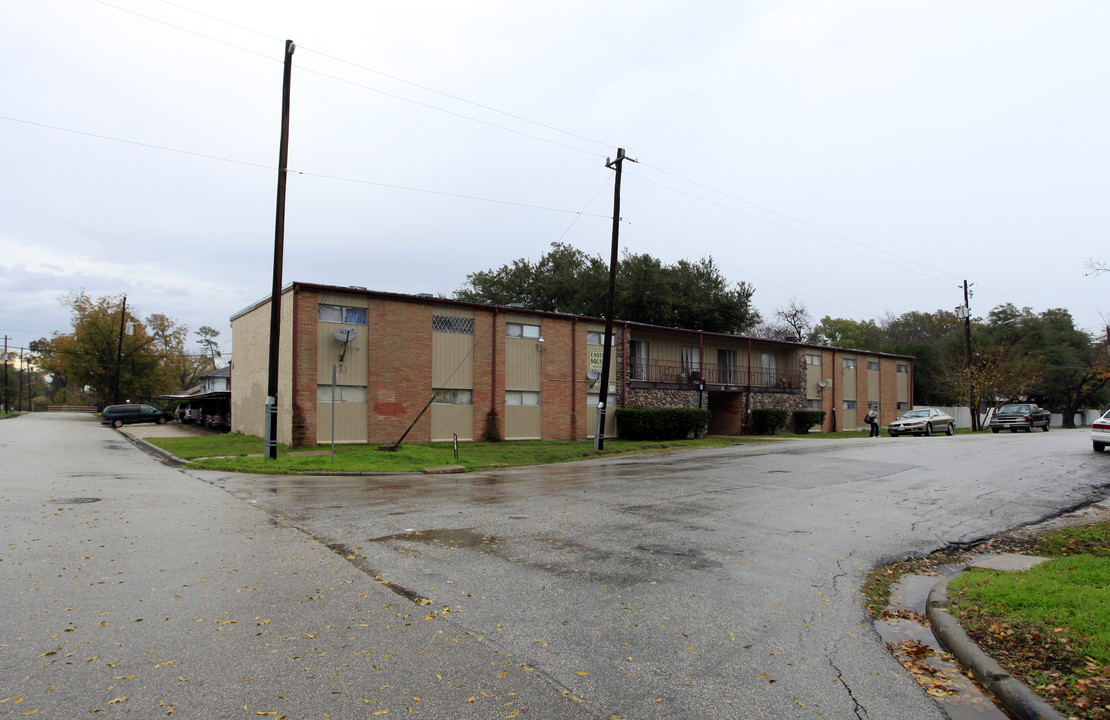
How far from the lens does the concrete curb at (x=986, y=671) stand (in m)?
3.86

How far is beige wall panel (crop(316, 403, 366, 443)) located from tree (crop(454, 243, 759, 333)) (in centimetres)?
2571

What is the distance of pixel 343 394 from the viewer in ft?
76.2

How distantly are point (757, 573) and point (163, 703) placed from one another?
5384 mm

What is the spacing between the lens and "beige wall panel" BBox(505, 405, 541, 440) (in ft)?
89.3

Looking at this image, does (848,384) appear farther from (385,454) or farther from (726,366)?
(385,454)

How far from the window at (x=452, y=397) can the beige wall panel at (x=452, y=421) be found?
0.16m

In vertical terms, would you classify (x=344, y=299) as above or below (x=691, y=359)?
above

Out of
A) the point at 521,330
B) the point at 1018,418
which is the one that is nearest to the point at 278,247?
the point at 521,330

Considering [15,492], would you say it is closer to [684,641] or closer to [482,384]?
[684,641]

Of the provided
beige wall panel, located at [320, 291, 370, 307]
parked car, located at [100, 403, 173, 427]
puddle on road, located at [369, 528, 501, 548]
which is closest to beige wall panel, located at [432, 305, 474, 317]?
beige wall panel, located at [320, 291, 370, 307]

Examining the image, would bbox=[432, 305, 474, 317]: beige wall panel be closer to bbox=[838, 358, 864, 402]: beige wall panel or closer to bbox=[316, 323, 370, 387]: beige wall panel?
bbox=[316, 323, 370, 387]: beige wall panel

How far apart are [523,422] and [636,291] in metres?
20.7

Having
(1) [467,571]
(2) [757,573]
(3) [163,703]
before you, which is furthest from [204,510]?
(2) [757,573]

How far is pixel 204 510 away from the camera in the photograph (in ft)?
32.8
